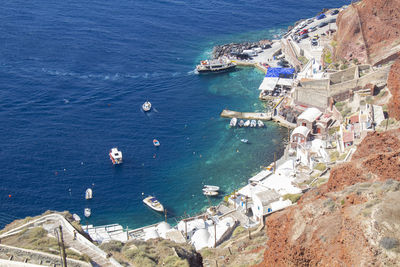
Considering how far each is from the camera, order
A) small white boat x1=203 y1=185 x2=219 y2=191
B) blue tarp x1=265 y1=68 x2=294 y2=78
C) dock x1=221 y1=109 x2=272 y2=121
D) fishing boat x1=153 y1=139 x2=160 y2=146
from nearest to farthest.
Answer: small white boat x1=203 y1=185 x2=219 y2=191 < fishing boat x1=153 y1=139 x2=160 y2=146 < dock x1=221 y1=109 x2=272 y2=121 < blue tarp x1=265 y1=68 x2=294 y2=78

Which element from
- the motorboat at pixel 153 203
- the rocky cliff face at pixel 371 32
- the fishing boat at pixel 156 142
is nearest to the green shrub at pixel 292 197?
the motorboat at pixel 153 203

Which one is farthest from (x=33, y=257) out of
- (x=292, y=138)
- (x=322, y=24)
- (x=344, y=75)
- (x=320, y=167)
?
(x=322, y=24)

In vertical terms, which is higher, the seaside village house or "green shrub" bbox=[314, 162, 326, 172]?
"green shrub" bbox=[314, 162, 326, 172]

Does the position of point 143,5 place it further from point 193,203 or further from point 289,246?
point 289,246

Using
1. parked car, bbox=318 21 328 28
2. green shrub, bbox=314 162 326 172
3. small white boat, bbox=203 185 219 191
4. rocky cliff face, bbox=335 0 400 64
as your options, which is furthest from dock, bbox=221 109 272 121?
parked car, bbox=318 21 328 28

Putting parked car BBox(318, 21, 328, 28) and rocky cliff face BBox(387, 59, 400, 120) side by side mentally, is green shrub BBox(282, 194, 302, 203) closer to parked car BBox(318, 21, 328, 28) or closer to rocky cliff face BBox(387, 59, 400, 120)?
rocky cliff face BBox(387, 59, 400, 120)

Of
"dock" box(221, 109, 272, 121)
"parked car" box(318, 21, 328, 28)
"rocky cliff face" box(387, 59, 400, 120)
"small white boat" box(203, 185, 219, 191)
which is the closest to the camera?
"rocky cliff face" box(387, 59, 400, 120)

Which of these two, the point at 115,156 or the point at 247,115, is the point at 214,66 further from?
the point at 115,156

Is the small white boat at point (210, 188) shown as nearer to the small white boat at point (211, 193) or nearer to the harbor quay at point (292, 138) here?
the small white boat at point (211, 193)

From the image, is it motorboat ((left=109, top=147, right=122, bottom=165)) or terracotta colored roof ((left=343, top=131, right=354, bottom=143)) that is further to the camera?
motorboat ((left=109, top=147, right=122, bottom=165))
